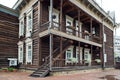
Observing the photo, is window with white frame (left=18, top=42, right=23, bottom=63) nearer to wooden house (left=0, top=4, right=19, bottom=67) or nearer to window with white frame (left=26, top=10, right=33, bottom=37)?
wooden house (left=0, top=4, right=19, bottom=67)

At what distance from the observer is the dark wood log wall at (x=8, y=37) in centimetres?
1702

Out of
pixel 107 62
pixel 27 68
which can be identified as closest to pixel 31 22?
pixel 27 68

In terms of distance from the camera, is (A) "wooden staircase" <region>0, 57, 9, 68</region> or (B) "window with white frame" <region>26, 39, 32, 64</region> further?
(A) "wooden staircase" <region>0, 57, 9, 68</region>

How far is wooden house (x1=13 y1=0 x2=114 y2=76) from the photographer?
544 inches

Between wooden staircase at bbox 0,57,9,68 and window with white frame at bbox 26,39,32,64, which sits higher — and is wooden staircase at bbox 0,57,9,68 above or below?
below

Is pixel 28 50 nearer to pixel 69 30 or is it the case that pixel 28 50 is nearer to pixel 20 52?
pixel 20 52

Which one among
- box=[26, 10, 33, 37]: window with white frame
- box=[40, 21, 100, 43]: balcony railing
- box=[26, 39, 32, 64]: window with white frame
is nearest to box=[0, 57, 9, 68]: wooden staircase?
box=[26, 39, 32, 64]: window with white frame

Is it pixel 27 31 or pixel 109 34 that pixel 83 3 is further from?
pixel 109 34

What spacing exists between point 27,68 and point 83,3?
29.5 ft

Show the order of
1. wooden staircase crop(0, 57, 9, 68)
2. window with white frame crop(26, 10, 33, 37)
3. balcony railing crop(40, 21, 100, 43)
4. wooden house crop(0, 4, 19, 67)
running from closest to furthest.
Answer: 1. balcony railing crop(40, 21, 100, 43)
2. window with white frame crop(26, 10, 33, 37)
3. wooden staircase crop(0, 57, 9, 68)
4. wooden house crop(0, 4, 19, 67)

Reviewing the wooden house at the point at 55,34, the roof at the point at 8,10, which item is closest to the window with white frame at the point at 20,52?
the wooden house at the point at 55,34

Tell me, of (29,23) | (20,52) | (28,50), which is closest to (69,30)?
(29,23)

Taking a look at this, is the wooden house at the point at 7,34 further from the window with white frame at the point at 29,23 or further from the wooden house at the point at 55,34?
the window with white frame at the point at 29,23

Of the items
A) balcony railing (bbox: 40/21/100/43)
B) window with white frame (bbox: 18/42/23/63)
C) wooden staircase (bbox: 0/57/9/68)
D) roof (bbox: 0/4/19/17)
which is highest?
roof (bbox: 0/4/19/17)
